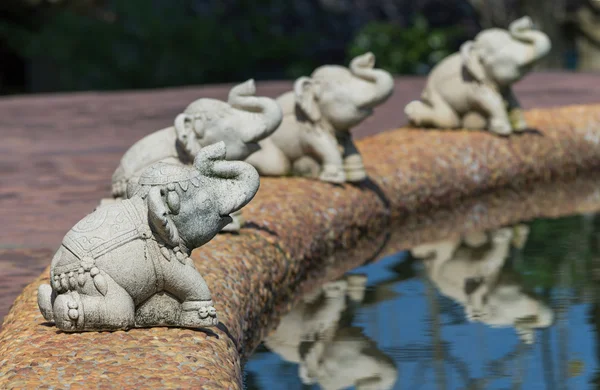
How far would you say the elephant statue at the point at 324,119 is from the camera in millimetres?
6910

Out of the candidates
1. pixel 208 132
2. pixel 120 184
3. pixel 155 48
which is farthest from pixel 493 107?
pixel 155 48

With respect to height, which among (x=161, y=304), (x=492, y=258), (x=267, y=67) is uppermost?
(x=161, y=304)

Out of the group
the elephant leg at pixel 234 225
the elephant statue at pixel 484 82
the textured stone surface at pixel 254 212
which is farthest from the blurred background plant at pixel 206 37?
the elephant leg at pixel 234 225

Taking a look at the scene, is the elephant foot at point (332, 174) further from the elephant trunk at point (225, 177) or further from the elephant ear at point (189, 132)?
the elephant trunk at point (225, 177)

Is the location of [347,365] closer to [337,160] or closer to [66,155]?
[337,160]

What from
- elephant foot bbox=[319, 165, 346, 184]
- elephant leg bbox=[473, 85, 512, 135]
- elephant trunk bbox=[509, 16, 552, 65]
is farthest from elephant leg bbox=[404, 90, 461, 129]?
elephant foot bbox=[319, 165, 346, 184]

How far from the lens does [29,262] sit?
5848 mm

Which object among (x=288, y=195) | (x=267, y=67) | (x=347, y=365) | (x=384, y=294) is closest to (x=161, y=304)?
(x=347, y=365)

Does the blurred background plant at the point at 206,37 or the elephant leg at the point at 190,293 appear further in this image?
the blurred background plant at the point at 206,37

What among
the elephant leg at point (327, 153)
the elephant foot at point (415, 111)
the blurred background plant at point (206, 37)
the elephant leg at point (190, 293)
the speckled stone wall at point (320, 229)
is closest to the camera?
the speckled stone wall at point (320, 229)

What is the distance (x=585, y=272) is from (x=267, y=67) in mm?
12989

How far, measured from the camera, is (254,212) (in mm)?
6215

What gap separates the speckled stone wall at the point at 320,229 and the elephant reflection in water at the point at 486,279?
303 mm

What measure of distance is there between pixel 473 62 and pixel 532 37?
19.0 inches
